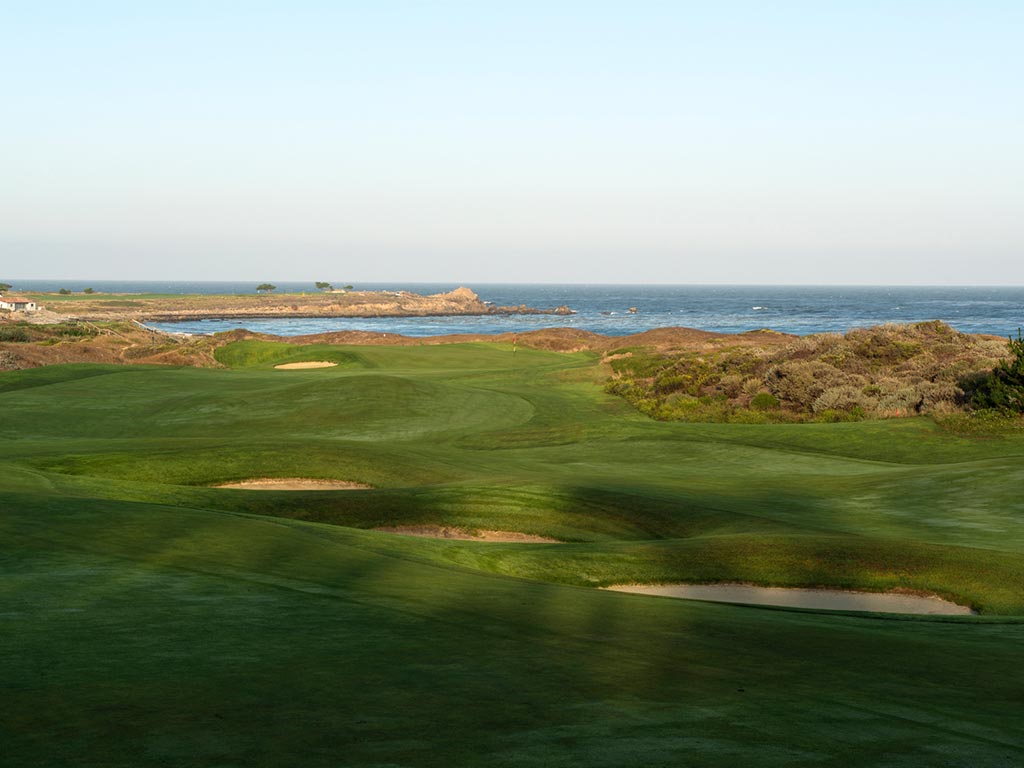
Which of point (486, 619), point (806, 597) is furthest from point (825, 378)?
point (486, 619)

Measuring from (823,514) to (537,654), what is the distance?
1295cm

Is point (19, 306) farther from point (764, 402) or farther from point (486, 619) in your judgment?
point (486, 619)

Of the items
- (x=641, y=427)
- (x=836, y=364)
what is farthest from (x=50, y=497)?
(x=836, y=364)

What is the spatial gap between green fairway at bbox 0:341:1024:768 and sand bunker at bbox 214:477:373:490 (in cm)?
20

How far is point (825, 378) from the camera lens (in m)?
45.1

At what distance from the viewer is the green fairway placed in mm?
5297

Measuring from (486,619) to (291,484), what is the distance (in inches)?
586

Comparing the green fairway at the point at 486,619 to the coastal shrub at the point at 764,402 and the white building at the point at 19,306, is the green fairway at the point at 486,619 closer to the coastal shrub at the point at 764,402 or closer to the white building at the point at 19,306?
the coastal shrub at the point at 764,402

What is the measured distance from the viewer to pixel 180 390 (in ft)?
138

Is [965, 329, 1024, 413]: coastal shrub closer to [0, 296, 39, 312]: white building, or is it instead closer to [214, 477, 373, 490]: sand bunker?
[214, 477, 373, 490]: sand bunker

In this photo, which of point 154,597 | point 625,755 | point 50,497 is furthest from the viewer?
point 50,497

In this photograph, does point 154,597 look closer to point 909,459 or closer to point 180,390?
point 909,459

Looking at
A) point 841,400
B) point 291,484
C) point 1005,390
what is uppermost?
point 1005,390

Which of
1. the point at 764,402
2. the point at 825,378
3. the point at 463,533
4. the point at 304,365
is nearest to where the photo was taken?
the point at 463,533
